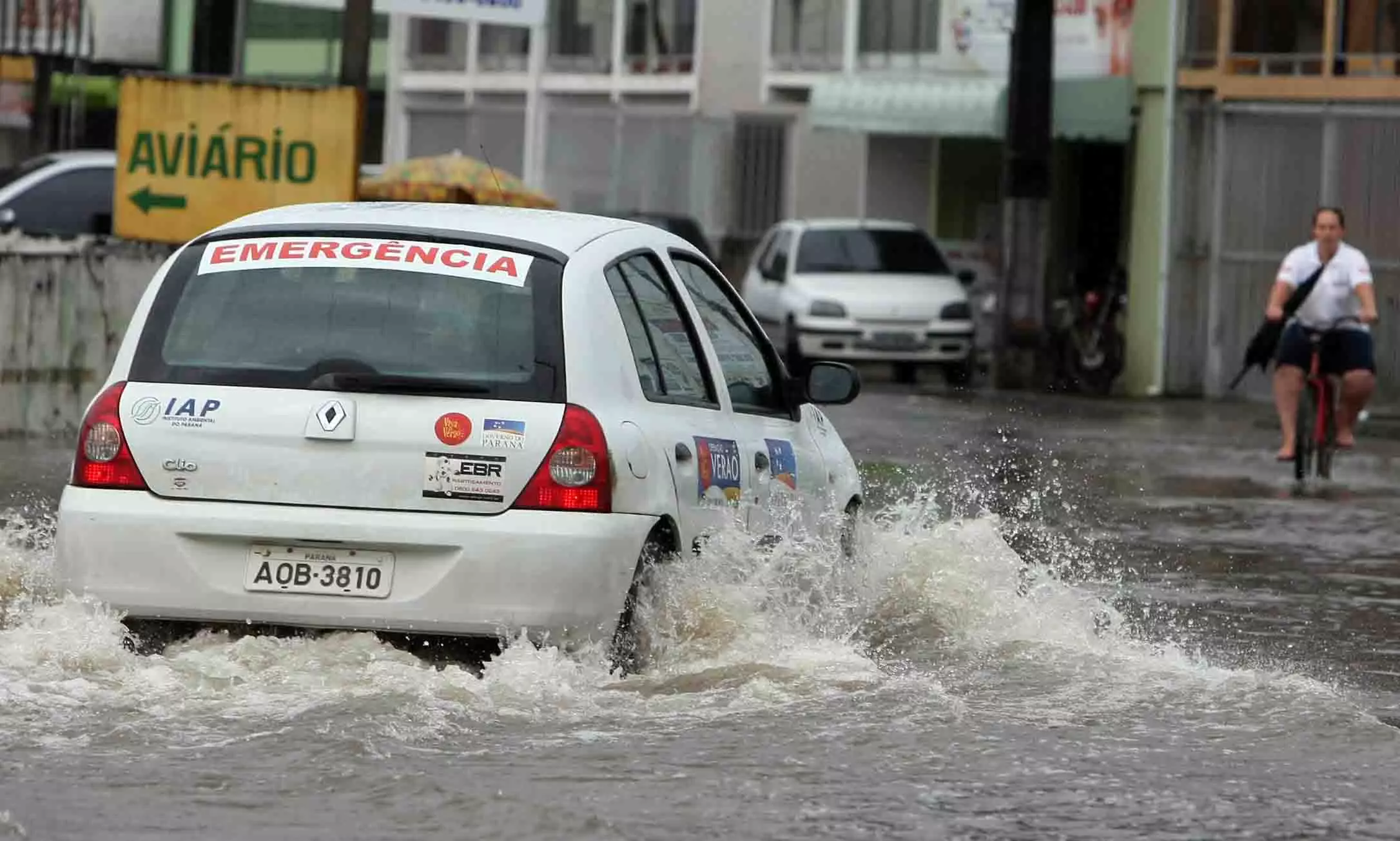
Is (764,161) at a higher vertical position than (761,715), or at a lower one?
higher

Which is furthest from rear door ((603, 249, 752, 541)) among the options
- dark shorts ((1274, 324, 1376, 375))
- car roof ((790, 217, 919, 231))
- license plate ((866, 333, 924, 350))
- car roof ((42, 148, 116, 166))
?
car roof ((790, 217, 919, 231))

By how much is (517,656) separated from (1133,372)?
2105 centimetres

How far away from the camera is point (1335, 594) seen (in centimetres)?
1133

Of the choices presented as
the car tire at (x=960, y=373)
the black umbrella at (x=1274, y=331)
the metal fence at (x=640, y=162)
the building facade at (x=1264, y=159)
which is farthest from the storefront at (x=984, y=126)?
the black umbrella at (x=1274, y=331)

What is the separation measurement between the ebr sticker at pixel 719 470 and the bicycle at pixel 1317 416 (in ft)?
30.1

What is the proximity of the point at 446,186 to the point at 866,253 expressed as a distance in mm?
5248

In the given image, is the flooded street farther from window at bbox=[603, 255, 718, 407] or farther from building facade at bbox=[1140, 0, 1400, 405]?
building facade at bbox=[1140, 0, 1400, 405]

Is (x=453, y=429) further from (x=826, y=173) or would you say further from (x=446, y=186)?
(x=826, y=173)

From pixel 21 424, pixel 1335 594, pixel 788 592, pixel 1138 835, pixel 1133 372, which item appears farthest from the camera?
pixel 1133 372

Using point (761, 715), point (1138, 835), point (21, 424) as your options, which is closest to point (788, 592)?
point (761, 715)

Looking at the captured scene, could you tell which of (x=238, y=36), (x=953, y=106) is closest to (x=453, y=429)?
(x=238, y=36)

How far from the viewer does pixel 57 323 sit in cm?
1642

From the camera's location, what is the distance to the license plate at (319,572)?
7.18 meters

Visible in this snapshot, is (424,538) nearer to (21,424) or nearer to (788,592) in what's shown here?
(788,592)
